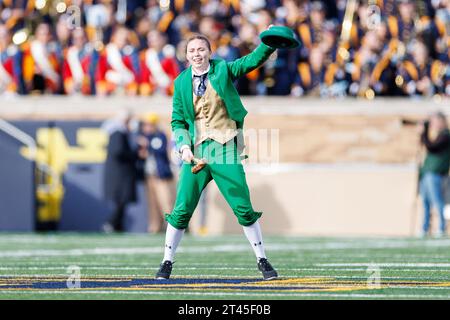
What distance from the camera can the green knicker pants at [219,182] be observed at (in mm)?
10070

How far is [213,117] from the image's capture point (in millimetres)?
10164

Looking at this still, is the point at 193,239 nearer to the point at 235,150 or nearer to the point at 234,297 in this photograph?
the point at 235,150

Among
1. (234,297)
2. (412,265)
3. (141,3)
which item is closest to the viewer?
(234,297)

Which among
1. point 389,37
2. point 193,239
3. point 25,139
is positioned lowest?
point 193,239

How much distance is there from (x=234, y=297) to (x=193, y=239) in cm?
956

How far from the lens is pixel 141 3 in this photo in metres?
22.8

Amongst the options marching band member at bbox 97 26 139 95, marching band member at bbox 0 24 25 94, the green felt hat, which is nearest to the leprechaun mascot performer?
the green felt hat

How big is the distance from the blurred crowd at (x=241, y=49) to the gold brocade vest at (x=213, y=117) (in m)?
9.85

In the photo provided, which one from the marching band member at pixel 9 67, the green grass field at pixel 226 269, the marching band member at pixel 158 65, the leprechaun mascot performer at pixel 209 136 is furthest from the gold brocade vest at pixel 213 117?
the marching band member at pixel 9 67

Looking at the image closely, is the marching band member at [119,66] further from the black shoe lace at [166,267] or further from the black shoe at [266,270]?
the black shoe at [266,270]

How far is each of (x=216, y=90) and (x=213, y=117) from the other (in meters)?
0.21

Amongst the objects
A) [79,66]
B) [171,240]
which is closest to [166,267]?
[171,240]

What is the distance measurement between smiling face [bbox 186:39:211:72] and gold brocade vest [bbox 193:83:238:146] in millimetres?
195
